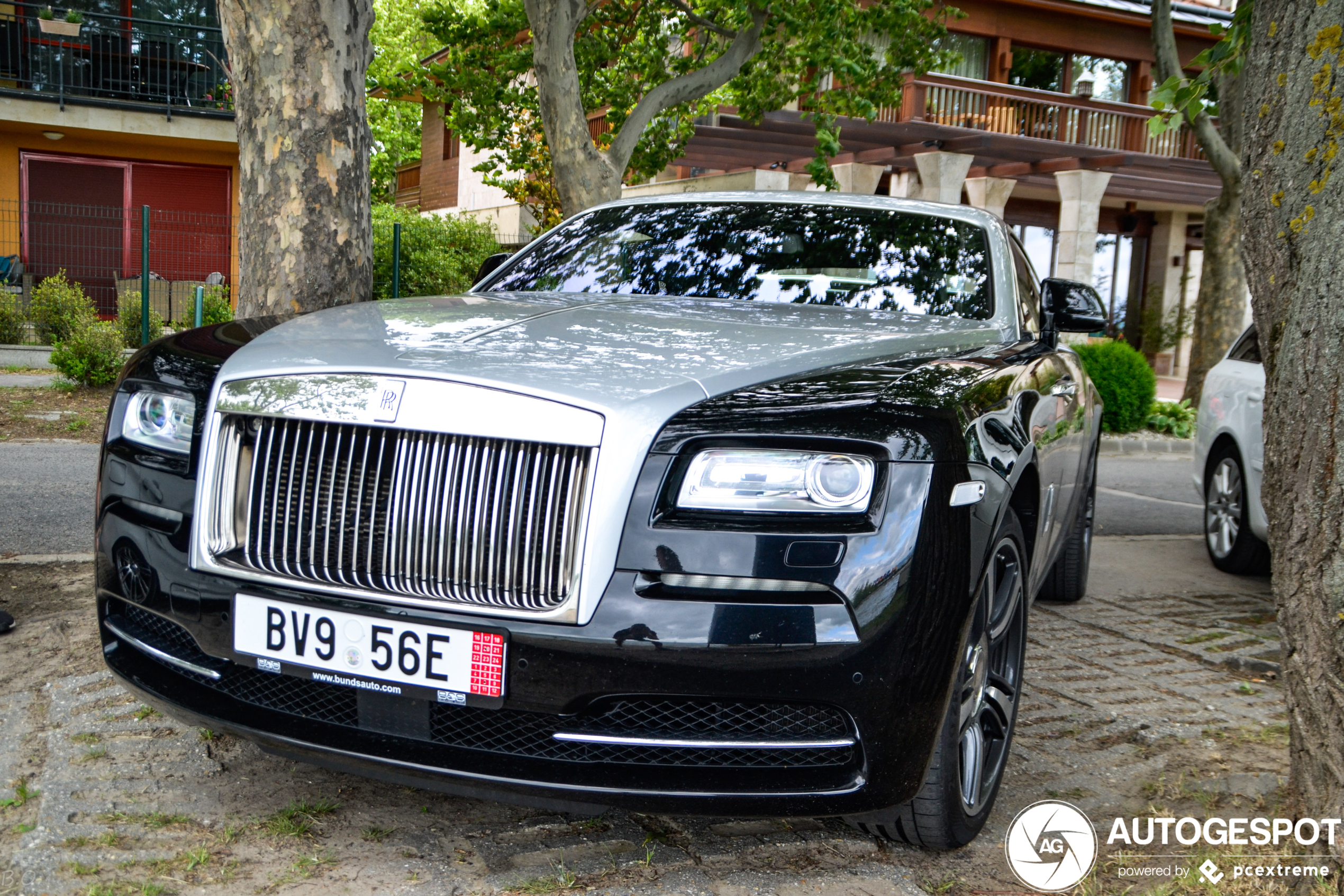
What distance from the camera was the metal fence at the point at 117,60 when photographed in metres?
18.5

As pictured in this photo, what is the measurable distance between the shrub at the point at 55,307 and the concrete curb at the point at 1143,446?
11474mm

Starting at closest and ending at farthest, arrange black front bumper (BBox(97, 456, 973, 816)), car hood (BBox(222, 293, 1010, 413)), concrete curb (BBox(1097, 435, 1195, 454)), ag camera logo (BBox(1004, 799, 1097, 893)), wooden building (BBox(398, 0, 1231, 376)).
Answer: black front bumper (BBox(97, 456, 973, 816)) < car hood (BBox(222, 293, 1010, 413)) < ag camera logo (BBox(1004, 799, 1097, 893)) < concrete curb (BBox(1097, 435, 1195, 454)) < wooden building (BBox(398, 0, 1231, 376))

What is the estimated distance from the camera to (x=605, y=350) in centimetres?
258

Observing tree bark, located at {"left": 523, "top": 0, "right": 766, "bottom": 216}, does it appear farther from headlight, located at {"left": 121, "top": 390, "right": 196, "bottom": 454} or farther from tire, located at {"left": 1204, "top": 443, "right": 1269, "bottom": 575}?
headlight, located at {"left": 121, "top": 390, "right": 196, "bottom": 454}

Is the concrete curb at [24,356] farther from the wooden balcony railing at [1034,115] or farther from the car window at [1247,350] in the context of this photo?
the wooden balcony railing at [1034,115]

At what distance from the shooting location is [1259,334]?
271cm

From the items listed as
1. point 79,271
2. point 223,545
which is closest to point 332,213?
point 223,545

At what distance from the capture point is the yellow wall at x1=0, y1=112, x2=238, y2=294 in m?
18.9

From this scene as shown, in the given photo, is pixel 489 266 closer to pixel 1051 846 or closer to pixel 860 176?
pixel 1051 846

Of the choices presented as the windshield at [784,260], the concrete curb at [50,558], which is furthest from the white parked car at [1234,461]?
the concrete curb at [50,558]

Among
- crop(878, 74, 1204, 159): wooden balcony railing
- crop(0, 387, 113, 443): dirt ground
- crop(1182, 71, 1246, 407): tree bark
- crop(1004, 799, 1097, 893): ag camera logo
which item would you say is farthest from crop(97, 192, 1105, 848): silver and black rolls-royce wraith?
crop(878, 74, 1204, 159): wooden balcony railing

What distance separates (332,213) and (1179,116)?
368 cm

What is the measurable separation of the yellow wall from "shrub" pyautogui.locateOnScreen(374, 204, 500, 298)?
3.94m

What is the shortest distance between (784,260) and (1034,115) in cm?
A: 2142
